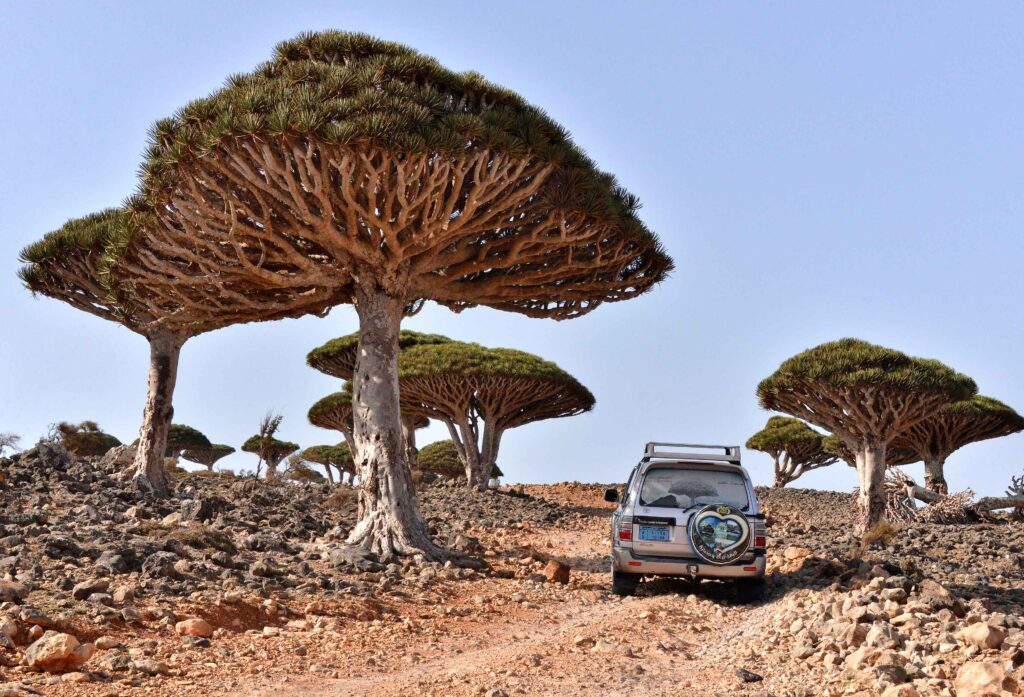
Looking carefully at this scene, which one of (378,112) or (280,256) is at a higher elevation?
(378,112)

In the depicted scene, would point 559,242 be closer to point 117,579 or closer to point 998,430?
point 117,579

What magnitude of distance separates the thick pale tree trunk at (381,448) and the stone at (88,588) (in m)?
4.11

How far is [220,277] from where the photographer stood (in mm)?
11836

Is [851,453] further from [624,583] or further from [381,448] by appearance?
[381,448]

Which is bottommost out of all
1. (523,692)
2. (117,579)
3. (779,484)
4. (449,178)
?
(523,692)

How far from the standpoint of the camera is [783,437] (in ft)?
124

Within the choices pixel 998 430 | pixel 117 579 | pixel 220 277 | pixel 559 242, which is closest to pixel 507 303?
pixel 559 242

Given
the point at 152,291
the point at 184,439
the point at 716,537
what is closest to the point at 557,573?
the point at 716,537

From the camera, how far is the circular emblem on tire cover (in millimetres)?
8922

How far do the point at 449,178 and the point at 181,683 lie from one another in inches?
279

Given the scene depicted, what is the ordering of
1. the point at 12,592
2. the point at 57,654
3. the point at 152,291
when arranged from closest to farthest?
1. the point at 57,654
2. the point at 12,592
3. the point at 152,291

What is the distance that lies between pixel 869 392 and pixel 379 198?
12924 mm

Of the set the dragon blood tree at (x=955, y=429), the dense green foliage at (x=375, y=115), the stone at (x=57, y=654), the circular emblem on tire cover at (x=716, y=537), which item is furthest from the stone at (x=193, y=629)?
the dragon blood tree at (x=955, y=429)

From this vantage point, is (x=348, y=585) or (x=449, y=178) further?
(x=449, y=178)
